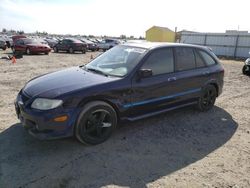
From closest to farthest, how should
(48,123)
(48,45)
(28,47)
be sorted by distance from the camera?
1. (48,123)
2. (28,47)
3. (48,45)

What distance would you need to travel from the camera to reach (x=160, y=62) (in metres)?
5.18

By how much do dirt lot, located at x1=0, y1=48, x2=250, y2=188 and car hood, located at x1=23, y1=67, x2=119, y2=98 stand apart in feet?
2.82

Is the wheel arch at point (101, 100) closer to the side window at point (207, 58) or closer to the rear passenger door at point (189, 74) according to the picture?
the rear passenger door at point (189, 74)

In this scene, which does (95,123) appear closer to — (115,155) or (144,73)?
(115,155)

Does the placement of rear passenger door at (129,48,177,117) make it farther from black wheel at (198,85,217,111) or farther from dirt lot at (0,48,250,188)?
black wheel at (198,85,217,111)

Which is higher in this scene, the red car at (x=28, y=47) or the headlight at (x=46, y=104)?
the headlight at (x=46, y=104)

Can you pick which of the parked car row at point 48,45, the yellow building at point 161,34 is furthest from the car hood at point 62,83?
the yellow building at point 161,34

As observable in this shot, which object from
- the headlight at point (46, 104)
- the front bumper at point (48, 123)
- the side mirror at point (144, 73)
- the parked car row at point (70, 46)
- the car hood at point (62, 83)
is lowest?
the parked car row at point (70, 46)

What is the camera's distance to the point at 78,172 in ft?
11.7

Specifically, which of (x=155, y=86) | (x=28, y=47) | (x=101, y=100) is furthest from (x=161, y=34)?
(x=101, y=100)

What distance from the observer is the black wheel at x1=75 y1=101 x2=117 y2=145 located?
4.16 m

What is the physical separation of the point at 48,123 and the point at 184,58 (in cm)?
322

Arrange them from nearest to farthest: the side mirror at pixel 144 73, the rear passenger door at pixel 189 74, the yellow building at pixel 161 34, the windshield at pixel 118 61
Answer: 1. the side mirror at pixel 144 73
2. the windshield at pixel 118 61
3. the rear passenger door at pixel 189 74
4. the yellow building at pixel 161 34

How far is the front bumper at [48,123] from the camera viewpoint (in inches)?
153
